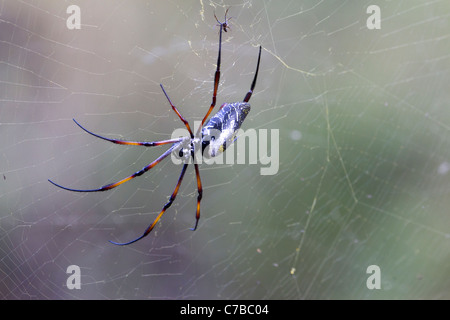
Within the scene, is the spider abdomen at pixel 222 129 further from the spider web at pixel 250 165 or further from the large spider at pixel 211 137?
the spider web at pixel 250 165

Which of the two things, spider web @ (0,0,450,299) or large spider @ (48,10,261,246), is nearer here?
large spider @ (48,10,261,246)

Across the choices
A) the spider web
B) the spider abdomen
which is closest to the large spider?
the spider abdomen

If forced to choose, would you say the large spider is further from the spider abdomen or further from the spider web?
the spider web

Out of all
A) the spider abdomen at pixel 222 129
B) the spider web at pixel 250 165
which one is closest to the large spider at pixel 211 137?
the spider abdomen at pixel 222 129

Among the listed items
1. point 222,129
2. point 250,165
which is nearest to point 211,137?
point 222,129
